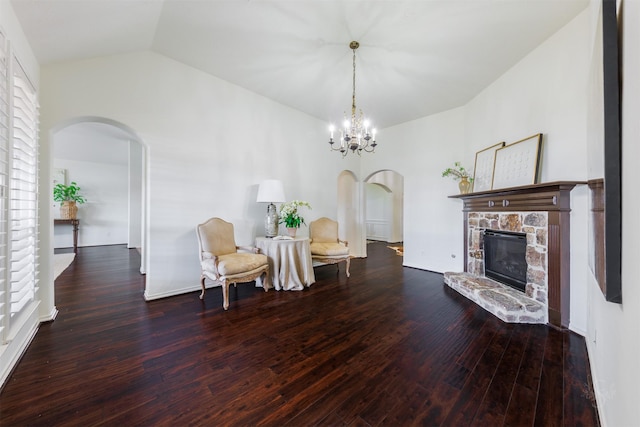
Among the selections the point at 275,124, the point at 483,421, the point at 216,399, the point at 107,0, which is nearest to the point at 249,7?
the point at 107,0

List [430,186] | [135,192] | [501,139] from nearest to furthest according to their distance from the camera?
1. [501,139]
2. [430,186]
3. [135,192]

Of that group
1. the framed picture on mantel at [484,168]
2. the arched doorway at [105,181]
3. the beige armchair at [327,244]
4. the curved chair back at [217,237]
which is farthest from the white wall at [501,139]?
the arched doorway at [105,181]

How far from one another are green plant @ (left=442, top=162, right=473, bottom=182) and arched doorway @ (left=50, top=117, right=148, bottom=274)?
6.85 metres

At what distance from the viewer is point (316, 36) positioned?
9.15 feet

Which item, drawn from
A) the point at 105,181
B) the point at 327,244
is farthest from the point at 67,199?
the point at 327,244

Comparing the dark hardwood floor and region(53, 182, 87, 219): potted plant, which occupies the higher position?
region(53, 182, 87, 219): potted plant

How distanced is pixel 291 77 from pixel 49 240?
352 centimetres

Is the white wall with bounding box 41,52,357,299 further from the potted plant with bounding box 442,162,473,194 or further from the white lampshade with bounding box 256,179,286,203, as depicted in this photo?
the potted plant with bounding box 442,162,473,194

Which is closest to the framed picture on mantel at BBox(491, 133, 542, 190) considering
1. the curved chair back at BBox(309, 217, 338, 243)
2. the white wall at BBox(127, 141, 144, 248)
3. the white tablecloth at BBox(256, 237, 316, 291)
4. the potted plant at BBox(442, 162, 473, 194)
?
the potted plant at BBox(442, 162, 473, 194)

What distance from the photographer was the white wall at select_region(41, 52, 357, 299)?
2.76 metres

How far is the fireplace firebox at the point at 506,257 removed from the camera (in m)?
3.01

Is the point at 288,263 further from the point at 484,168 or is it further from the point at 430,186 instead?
the point at 484,168

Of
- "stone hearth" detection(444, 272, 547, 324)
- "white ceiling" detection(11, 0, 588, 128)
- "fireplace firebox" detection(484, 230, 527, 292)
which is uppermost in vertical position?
"white ceiling" detection(11, 0, 588, 128)

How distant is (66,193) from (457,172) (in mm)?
9642
